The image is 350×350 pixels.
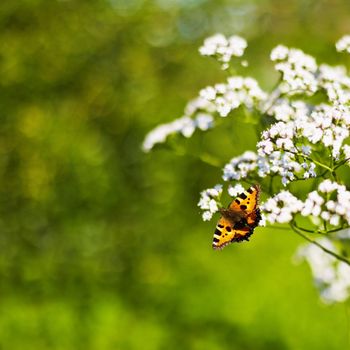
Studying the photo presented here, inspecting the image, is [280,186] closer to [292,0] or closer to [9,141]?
[9,141]

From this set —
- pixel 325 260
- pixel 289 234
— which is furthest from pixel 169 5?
pixel 325 260

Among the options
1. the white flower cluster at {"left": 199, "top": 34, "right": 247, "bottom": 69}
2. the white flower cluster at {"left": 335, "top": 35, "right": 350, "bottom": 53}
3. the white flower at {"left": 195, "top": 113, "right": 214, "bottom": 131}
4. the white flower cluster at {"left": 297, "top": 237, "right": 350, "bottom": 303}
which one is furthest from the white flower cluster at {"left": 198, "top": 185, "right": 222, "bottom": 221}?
the white flower cluster at {"left": 297, "top": 237, "right": 350, "bottom": 303}

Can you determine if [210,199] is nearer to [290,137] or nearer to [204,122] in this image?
[290,137]

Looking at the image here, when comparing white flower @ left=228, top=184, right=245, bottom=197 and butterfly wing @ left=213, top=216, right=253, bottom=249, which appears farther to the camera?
white flower @ left=228, top=184, right=245, bottom=197

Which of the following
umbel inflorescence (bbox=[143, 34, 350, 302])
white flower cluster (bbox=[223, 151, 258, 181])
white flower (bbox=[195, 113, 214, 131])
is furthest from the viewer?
white flower (bbox=[195, 113, 214, 131])

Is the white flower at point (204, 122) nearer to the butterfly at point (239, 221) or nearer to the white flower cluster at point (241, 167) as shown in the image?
the white flower cluster at point (241, 167)

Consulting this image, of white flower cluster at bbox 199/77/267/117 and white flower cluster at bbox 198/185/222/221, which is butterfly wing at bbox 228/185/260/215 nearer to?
white flower cluster at bbox 198/185/222/221

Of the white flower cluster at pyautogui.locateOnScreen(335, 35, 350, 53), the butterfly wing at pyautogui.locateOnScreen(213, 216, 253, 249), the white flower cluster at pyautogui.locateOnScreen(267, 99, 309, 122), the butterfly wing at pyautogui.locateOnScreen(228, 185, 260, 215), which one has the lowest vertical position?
the butterfly wing at pyautogui.locateOnScreen(213, 216, 253, 249)

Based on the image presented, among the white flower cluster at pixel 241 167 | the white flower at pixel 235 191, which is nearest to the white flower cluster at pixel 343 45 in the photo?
the white flower cluster at pixel 241 167
